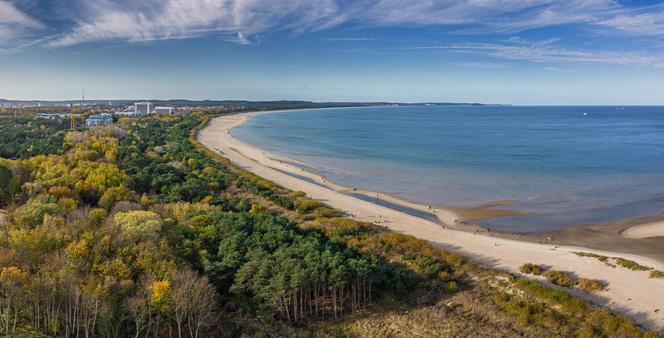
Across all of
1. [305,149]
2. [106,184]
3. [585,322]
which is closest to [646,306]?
[585,322]

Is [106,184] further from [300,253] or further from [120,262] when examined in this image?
[300,253]

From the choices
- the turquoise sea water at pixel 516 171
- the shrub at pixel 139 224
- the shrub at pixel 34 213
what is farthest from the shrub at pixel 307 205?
the shrub at pixel 34 213

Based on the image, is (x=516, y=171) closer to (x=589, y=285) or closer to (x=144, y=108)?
(x=589, y=285)

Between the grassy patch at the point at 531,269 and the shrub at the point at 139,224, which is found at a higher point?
the shrub at the point at 139,224

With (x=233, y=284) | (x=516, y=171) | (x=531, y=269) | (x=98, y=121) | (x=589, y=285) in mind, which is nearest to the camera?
(x=233, y=284)

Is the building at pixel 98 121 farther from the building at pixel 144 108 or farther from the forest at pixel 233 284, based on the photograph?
the building at pixel 144 108

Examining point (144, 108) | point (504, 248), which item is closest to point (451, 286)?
point (504, 248)
